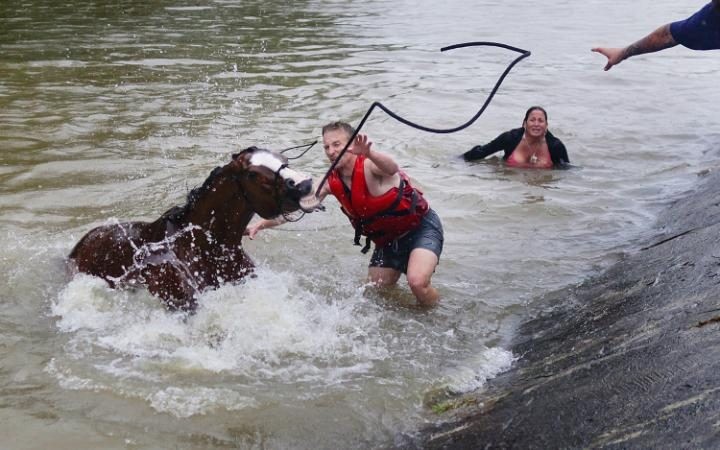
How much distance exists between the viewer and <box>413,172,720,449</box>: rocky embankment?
3.63m

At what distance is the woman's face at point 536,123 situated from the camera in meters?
11.3

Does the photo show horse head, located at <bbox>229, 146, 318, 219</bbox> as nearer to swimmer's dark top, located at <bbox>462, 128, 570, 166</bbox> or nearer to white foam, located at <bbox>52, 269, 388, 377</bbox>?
white foam, located at <bbox>52, 269, 388, 377</bbox>

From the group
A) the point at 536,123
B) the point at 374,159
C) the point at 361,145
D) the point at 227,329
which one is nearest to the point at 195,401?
the point at 227,329

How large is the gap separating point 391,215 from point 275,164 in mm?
1743

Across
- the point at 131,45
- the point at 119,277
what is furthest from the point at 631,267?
the point at 131,45

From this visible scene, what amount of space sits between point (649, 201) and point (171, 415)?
6.98 metres

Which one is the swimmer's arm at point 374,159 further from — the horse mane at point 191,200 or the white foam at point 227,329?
the white foam at point 227,329

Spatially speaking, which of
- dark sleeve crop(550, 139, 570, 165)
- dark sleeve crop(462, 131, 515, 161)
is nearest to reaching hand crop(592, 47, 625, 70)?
dark sleeve crop(550, 139, 570, 165)

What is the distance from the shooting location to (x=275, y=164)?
5.28 meters

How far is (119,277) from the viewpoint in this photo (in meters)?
6.03

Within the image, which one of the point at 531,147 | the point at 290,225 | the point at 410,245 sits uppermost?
the point at 410,245

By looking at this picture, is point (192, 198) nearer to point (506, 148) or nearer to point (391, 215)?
point (391, 215)

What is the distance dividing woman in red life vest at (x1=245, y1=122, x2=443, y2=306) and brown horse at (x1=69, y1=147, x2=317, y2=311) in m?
0.88

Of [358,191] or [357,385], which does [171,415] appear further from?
[358,191]
